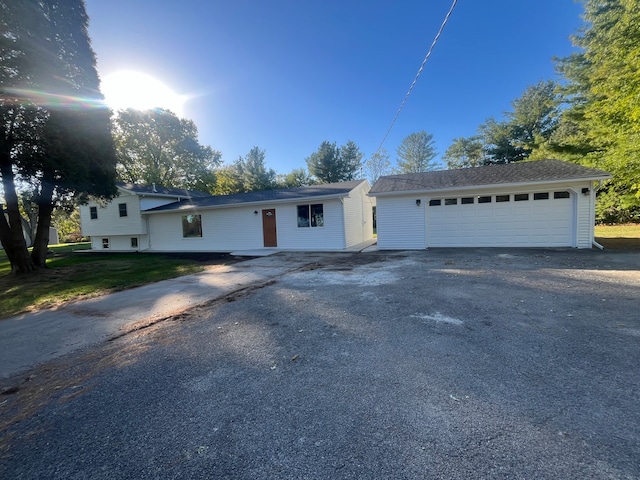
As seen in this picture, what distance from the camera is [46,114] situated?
25.2 feet

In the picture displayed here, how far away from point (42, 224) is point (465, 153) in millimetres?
34872

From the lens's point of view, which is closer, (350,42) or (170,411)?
(170,411)

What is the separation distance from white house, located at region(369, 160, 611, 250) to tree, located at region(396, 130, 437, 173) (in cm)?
2139

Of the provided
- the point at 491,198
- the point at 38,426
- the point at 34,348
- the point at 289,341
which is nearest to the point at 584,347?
the point at 289,341

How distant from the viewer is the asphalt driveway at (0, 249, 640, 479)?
1.62 metres

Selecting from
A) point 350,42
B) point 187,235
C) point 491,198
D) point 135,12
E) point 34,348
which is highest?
point 350,42

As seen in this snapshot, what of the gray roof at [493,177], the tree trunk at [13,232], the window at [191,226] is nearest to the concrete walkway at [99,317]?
the tree trunk at [13,232]

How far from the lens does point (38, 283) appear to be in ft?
26.4

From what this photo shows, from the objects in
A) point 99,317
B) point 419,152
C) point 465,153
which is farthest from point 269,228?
point 465,153

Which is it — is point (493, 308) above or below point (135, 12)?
below

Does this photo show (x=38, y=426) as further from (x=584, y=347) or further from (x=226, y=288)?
(x=584, y=347)

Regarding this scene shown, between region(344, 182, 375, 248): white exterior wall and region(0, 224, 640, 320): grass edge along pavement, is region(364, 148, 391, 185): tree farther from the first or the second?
region(0, 224, 640, 320): grass edge along pavement

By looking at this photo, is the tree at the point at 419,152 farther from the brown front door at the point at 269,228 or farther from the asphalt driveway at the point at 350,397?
the asphalt driveway at the point at 350,397

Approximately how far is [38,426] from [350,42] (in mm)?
12154
